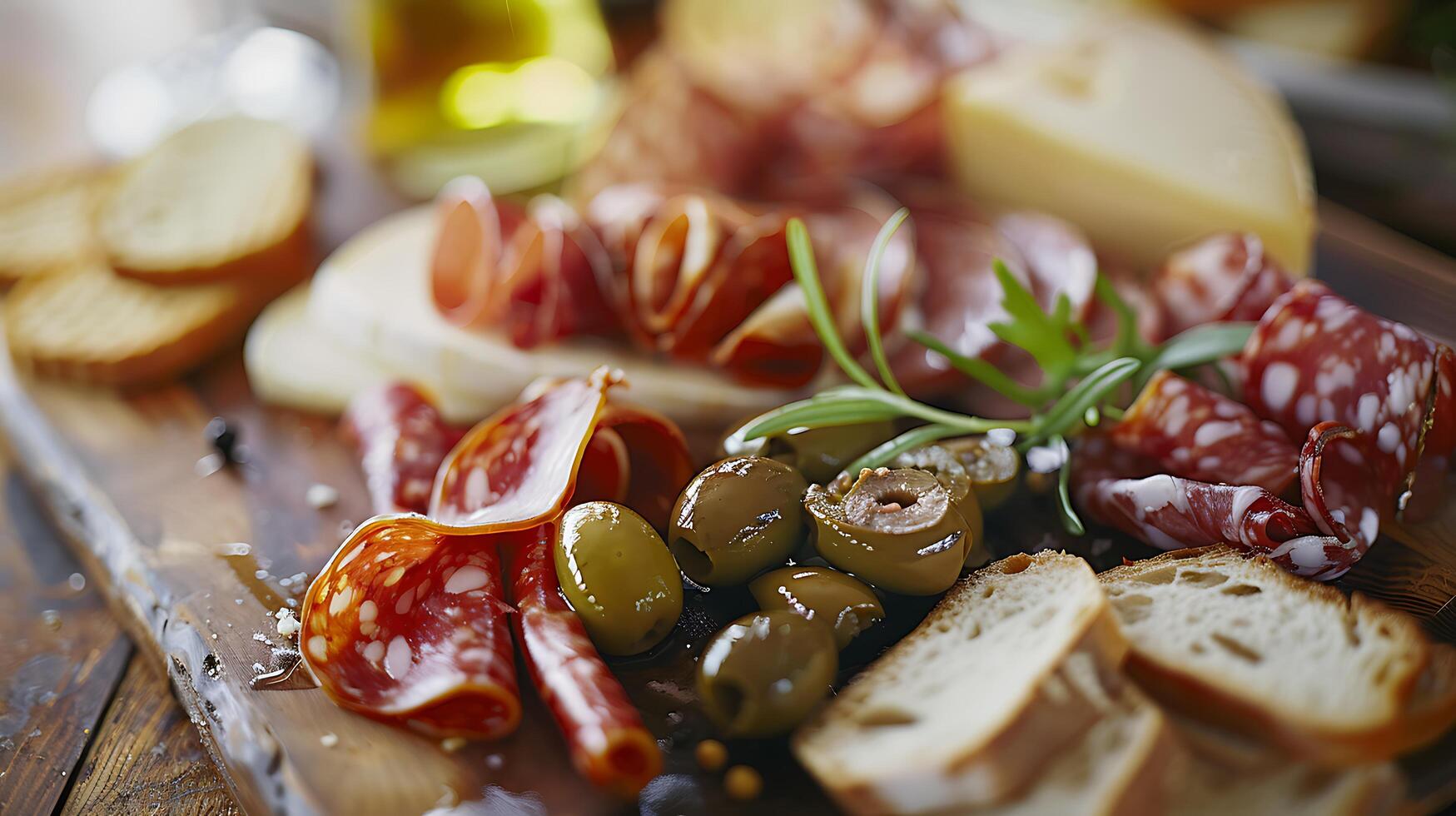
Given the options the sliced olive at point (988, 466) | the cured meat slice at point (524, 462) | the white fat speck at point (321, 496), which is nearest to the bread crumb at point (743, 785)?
the cured meat slice at point (524, 462)

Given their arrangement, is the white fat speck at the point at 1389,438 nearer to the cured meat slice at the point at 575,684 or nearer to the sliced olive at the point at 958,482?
the sliced olive at the point at 958,482

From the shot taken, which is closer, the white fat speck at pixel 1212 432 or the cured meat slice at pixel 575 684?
the cured meat slice at pixel 575 684

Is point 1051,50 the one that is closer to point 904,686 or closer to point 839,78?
point 839,78

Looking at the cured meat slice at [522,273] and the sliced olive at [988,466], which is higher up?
the cured meat slice at [522,273]

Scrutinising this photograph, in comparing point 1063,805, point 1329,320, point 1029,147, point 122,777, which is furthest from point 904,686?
point 1029,147

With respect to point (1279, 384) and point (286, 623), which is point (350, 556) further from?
point (1279, 384)

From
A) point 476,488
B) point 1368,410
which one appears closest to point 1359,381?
point 1368,410
